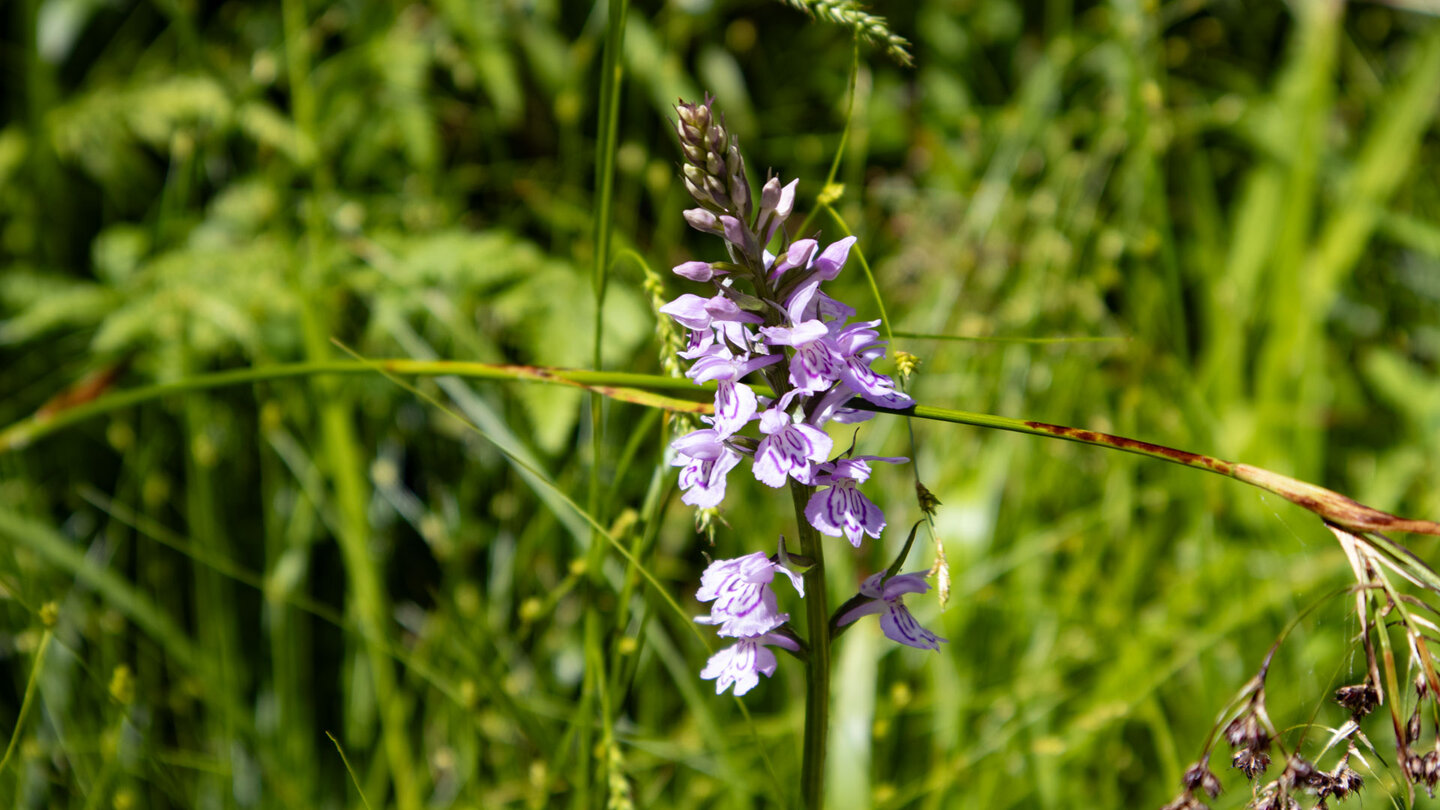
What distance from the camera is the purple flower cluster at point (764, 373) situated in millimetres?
1254

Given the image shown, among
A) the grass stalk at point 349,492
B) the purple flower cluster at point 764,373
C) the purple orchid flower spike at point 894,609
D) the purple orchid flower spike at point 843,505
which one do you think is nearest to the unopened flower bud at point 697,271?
the purple flower cluster at point 764,373

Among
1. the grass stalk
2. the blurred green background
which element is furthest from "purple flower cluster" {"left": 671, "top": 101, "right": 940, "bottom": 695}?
the grass stalk

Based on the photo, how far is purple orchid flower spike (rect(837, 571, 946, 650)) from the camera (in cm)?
139

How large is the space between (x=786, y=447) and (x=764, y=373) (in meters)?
0.15

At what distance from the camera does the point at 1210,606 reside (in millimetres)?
2865

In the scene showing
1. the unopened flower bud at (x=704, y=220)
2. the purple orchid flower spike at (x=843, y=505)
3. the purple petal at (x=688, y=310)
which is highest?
the unopened flower bud at (x=704, y=220)

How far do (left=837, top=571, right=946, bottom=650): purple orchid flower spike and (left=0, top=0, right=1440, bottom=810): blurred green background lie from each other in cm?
49

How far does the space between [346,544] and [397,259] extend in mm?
1006

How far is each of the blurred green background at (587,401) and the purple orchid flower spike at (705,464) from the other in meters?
0.40

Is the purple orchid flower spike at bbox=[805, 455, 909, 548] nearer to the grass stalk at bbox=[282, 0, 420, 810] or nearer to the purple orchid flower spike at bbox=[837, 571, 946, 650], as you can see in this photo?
the purple orchid flower spike at bbox=[837, 571, 946, 650]

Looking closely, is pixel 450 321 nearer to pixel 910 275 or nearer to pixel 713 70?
pixel 713 70

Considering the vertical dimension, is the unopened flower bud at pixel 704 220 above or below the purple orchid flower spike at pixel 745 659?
above

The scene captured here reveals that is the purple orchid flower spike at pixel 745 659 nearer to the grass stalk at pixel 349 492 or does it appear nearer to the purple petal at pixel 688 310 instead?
the purple petal at pixel 688 310

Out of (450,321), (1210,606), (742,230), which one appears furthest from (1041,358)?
(742,230)
